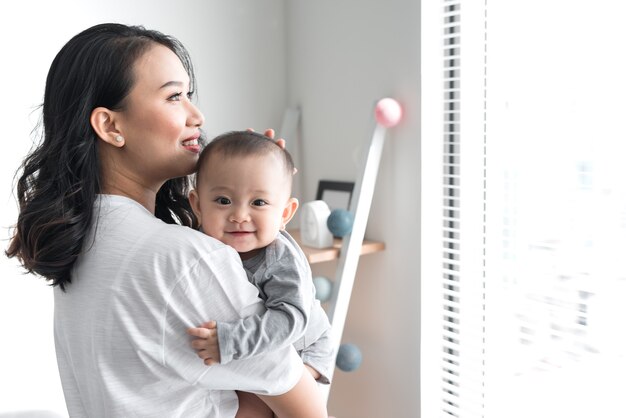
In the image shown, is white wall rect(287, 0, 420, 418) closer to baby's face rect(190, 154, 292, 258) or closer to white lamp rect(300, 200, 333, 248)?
white lamp rect(300, 200, 333, 248)

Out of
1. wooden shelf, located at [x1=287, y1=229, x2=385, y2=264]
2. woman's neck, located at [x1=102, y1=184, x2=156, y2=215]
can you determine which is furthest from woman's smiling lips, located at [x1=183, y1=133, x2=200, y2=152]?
wooden shelf, located at [x1=287, y1=229, x2=385, y2=264]

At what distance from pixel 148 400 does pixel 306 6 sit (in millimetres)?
1827

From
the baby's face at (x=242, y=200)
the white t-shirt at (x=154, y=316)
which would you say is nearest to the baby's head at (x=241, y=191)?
the baby's face at (x=242, y=200)

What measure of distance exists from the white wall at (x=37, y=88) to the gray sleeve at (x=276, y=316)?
3.62ft

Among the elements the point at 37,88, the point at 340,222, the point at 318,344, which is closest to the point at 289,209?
the point at 318,344

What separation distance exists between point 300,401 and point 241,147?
42 centimetres

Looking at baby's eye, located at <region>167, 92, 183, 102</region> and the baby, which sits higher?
baby's eye, located at <region>167, 92, 183, 102</region>

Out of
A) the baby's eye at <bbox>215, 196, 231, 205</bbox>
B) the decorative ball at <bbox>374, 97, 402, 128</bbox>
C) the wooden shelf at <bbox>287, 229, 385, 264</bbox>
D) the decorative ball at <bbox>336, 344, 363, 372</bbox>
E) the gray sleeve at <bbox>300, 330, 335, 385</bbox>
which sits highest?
the decorative ball at <bbox>374, 97, 402, 128</bbox>

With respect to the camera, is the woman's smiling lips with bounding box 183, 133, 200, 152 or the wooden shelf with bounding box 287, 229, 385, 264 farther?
the wooden shelf with bounding box 287, 229, 385, 264

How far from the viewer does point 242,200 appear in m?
1.04

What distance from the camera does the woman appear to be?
908mm
